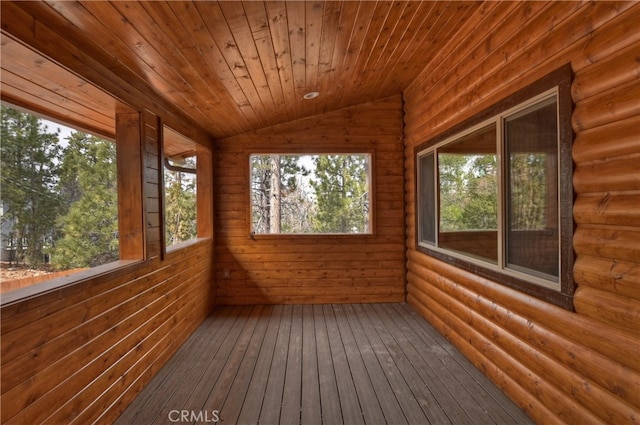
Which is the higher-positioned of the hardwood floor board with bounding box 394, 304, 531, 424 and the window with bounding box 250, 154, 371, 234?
the window with bounding box 250, 154, 371, 234

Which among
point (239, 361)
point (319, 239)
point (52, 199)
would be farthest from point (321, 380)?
point (52, 199)

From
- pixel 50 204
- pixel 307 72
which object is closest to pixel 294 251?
pixel 307 72

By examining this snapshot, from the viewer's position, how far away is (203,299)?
12.0ft

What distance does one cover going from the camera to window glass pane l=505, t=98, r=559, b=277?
1.70m

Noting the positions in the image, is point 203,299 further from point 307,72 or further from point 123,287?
point 307,72

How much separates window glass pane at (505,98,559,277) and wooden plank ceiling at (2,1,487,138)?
1054 millimetres

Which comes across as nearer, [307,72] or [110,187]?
[307,72]

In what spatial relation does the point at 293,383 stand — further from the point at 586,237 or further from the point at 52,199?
the point at 52,199

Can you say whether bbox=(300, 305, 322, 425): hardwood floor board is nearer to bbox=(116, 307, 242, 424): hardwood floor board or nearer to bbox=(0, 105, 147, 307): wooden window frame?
bbox=(116, 307, 242, 424): hardwood floor board

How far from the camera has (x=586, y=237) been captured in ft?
4.81

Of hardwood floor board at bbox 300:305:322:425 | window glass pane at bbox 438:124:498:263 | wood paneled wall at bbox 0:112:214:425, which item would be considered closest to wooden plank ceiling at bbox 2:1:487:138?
wood paneled wall at bbox 0:112:214:425

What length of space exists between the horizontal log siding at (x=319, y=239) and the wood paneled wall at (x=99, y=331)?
45.6 inches

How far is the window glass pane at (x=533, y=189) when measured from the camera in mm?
1700

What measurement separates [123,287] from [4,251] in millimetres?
3243
